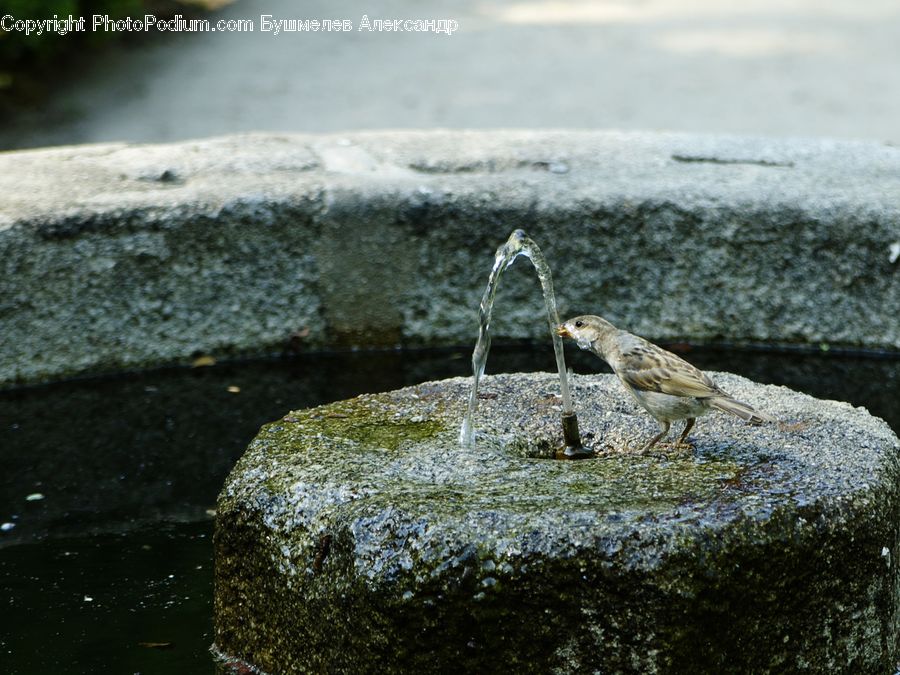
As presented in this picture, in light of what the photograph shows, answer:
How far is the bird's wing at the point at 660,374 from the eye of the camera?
2.74 m

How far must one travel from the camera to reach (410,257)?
4.73 m

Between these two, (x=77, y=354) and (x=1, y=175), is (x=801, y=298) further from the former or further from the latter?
(x=1, y=175)

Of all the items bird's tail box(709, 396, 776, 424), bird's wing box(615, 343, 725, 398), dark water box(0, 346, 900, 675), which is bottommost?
dark water box(0, 346, 900, 675)

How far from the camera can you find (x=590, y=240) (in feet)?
15.4

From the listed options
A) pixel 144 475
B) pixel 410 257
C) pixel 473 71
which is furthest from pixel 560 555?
pixel 473 71

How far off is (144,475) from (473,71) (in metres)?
5.49

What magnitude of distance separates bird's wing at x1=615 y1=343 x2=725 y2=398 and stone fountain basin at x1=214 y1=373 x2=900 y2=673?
145 millimetres

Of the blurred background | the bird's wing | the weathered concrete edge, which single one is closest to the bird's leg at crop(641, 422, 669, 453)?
the bird's wing

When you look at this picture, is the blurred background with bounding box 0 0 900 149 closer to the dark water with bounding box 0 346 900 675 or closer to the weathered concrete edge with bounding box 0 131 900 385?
the weathered concrete edge with bounding box 0 131 900 385

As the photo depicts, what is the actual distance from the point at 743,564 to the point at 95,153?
3.50 m

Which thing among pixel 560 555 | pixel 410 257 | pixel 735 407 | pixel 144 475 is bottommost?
pixel 144 475

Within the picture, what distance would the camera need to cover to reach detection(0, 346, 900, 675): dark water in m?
3.13

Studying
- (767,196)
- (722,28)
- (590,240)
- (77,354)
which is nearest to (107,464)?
(77,354)

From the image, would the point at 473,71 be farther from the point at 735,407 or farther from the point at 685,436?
the point at 735,407
